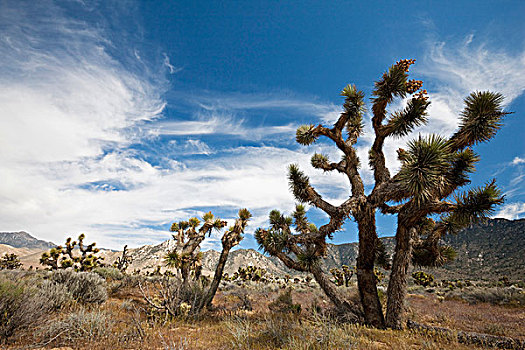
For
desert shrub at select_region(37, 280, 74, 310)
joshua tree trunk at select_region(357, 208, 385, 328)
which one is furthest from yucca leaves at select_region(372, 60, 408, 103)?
desert shrub at select_region(37, 280, 74, 310)

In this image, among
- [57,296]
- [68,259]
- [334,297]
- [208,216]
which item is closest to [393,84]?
[334,297]

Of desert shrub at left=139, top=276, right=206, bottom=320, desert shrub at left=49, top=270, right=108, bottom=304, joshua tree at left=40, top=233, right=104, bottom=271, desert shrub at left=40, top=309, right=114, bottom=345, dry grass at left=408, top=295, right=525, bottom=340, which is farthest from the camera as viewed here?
joshua tree at left=40, top=233, right=104, bottom=271

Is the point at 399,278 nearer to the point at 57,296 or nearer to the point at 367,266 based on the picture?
the point at 367,266

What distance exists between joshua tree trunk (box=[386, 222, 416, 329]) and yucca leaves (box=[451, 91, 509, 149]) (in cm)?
304

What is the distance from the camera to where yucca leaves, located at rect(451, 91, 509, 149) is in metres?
6.87

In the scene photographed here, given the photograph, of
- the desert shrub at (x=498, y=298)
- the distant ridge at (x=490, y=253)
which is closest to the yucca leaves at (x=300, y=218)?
the desert shrub at (x=498, y=298)

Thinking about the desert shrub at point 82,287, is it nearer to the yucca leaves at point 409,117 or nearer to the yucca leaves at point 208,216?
the yucca leaves at point 208,216

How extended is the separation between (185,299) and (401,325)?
7878mm

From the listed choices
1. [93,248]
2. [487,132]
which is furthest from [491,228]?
[93,248]

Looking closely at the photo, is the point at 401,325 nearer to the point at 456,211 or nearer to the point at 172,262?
the point at 456,211

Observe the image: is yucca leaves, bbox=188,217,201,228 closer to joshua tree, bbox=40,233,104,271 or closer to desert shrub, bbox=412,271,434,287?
joshua tree, bbox=40,233,104,271

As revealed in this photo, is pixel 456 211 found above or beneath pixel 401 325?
above

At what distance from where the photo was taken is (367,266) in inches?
323

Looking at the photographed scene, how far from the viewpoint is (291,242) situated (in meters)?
9.53
